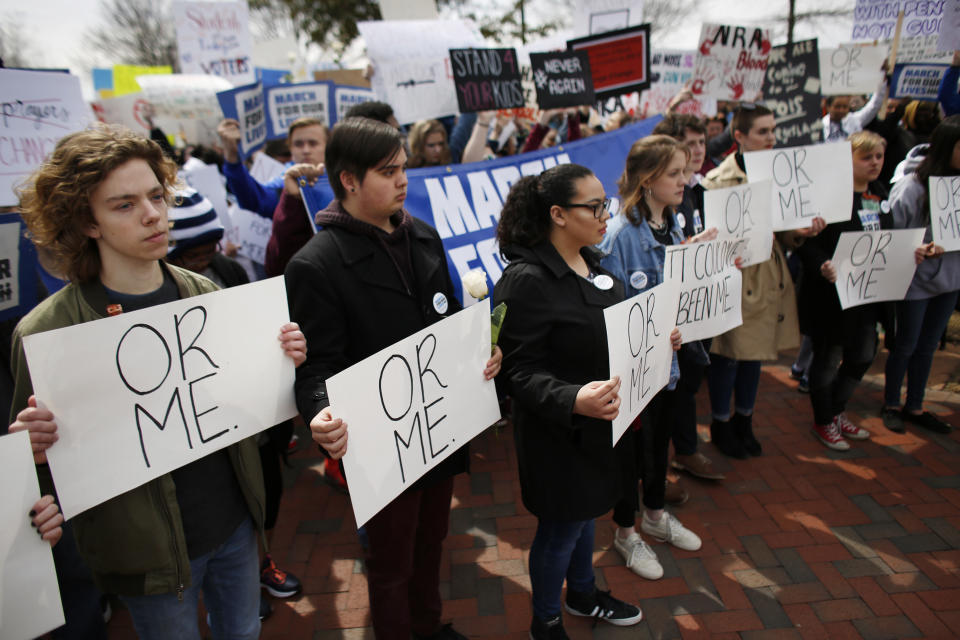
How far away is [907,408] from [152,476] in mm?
4796

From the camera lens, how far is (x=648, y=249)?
2.59 metres

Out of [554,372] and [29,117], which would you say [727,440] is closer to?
[554,372]

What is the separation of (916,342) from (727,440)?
1.55 m

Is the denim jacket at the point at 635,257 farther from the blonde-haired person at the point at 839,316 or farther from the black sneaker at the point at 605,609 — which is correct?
the blonde-haired person at the point at 839,316

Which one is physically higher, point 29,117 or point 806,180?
point 29,117

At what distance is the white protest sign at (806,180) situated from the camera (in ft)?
10.9

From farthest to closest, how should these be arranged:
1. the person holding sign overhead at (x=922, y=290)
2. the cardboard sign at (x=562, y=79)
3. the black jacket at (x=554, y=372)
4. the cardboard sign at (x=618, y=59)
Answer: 1. the cardboard sign at (x=618, y=59)
2. the cardboard sign at (x=562, y=79)
3. the person holding sign overhead at (x=922, y=290)
4. the black jacket at (x=554, y=372)

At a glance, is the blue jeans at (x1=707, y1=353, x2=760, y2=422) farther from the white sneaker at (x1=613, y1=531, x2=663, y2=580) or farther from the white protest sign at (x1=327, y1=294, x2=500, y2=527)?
the white protest sign at (x1=327, y1=294, x2=500, y2=527)

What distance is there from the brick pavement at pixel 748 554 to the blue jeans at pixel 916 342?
31 centimetres

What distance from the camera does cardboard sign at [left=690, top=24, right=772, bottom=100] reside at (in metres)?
5.03

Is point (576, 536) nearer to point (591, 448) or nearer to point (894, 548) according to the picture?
point (591, 448)

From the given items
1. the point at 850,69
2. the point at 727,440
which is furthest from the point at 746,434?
the point at 850,69

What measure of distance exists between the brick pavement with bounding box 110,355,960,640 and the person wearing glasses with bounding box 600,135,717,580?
18 cm

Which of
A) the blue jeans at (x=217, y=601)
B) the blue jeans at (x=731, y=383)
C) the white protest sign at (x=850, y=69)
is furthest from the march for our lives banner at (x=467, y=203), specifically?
the white protest sign at (x=850, y=69)
